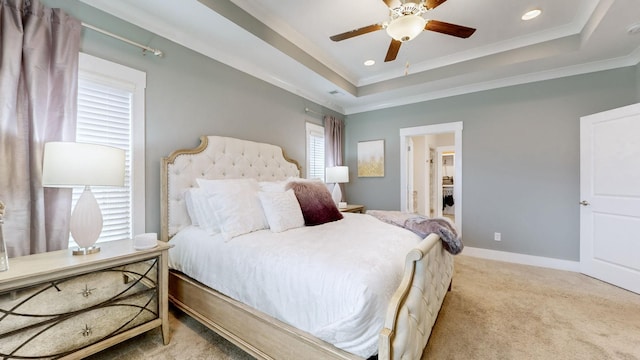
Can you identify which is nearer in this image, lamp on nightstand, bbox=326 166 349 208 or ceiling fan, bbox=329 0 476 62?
ceiling fan, bbox=329 0 476 62

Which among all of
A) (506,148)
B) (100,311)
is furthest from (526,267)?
(100,311)

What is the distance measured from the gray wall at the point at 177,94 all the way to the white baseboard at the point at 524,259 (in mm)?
3614

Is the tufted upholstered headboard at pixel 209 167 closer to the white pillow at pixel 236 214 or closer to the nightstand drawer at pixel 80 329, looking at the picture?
the white pillow at pixel 236 214

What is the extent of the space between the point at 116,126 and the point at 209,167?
831mm

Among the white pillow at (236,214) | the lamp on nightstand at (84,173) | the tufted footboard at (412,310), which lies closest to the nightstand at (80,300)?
the lamp on nightstand at (84,173)

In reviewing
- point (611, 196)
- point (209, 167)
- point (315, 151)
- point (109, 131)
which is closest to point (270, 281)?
point (209, 167)

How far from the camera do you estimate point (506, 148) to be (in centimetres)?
368

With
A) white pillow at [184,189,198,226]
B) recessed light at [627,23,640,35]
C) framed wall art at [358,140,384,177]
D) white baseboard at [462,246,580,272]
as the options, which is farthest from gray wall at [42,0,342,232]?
recessed light at [627,23,640,35]

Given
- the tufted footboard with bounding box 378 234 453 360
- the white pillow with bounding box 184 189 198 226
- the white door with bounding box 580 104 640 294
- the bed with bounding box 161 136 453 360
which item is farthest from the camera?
the white door with bounding box 580 104 640 294

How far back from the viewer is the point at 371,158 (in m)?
4.85

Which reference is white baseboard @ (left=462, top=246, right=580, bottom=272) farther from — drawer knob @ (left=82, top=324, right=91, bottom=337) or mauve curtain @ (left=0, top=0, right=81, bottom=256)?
mauve curtain @ (left=0, top=0, right=81, bottom=256)

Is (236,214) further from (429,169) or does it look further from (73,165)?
(429,169)

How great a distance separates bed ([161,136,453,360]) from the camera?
1180 mm

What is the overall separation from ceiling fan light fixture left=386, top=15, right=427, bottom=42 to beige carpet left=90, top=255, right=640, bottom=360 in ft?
7.63
